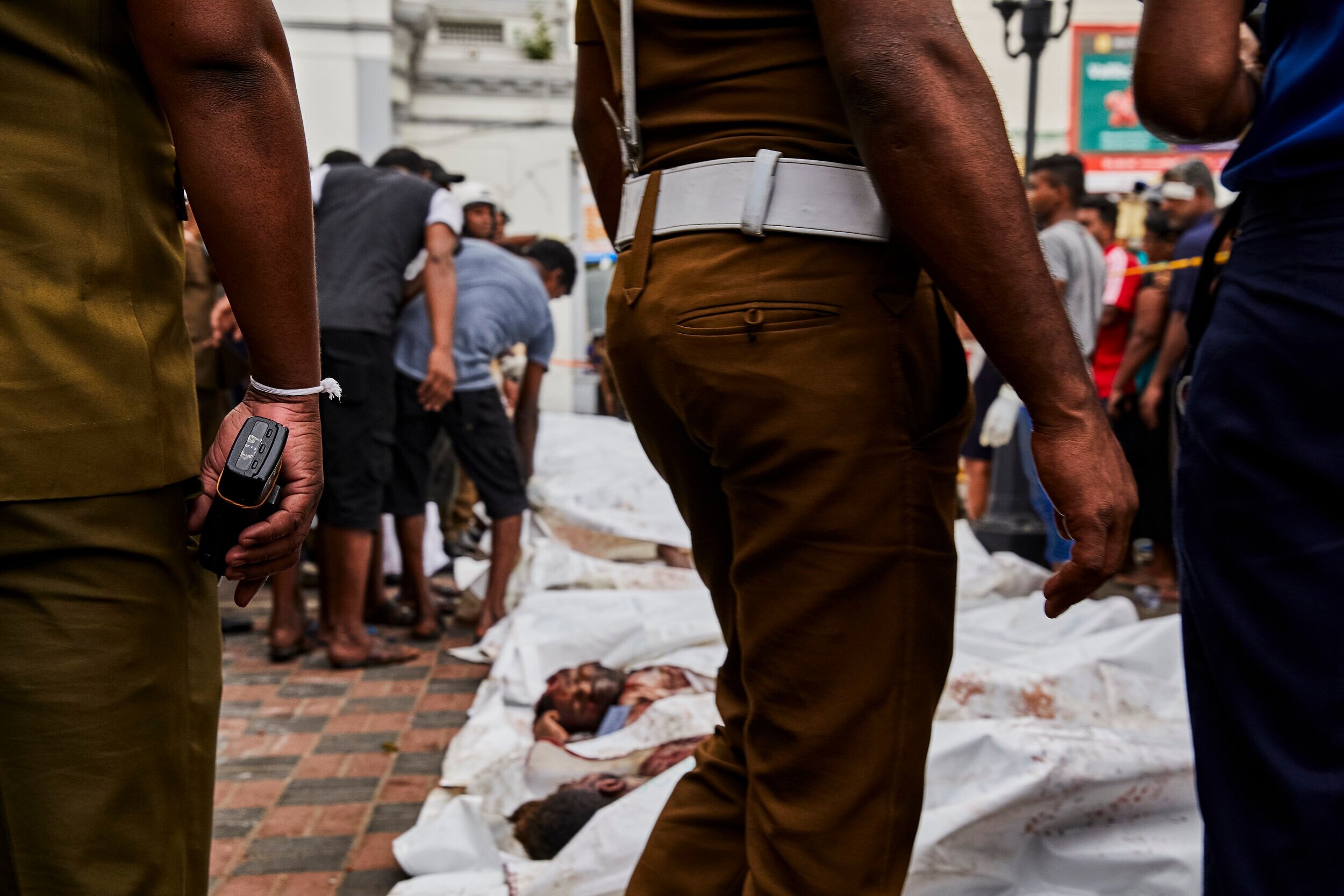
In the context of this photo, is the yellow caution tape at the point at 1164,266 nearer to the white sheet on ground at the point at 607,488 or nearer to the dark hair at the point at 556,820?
the white sheet on ground at the point at 607,488

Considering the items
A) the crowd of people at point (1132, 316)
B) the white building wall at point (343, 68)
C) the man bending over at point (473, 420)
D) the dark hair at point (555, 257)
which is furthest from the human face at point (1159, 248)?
the white building wall at point (343, 68)

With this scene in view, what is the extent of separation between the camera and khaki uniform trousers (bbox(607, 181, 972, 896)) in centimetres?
148

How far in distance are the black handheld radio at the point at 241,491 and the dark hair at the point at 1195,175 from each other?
19.7 feet

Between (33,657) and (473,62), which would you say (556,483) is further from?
(473,62)

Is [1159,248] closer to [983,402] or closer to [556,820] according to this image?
[983,402]

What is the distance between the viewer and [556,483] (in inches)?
275

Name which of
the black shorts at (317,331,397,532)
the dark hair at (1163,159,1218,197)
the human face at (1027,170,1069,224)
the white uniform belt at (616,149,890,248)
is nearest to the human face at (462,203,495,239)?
the black shorts at (317,331,397,532)

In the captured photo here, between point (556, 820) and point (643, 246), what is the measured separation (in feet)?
5.54

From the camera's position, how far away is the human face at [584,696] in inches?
146

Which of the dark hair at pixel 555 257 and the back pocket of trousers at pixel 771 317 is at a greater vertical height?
the back pocket of trousers at pixel 771 317

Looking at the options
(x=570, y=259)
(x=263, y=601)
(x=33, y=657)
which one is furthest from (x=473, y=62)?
(x=33, y=657)

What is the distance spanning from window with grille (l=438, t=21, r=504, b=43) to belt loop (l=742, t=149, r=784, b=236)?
19.4 metres

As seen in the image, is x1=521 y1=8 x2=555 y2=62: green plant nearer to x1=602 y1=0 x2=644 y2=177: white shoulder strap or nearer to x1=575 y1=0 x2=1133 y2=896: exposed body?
x1=602 y1=0 x2=644 y2=177: white shoulder strap

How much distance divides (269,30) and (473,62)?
1787 cm
